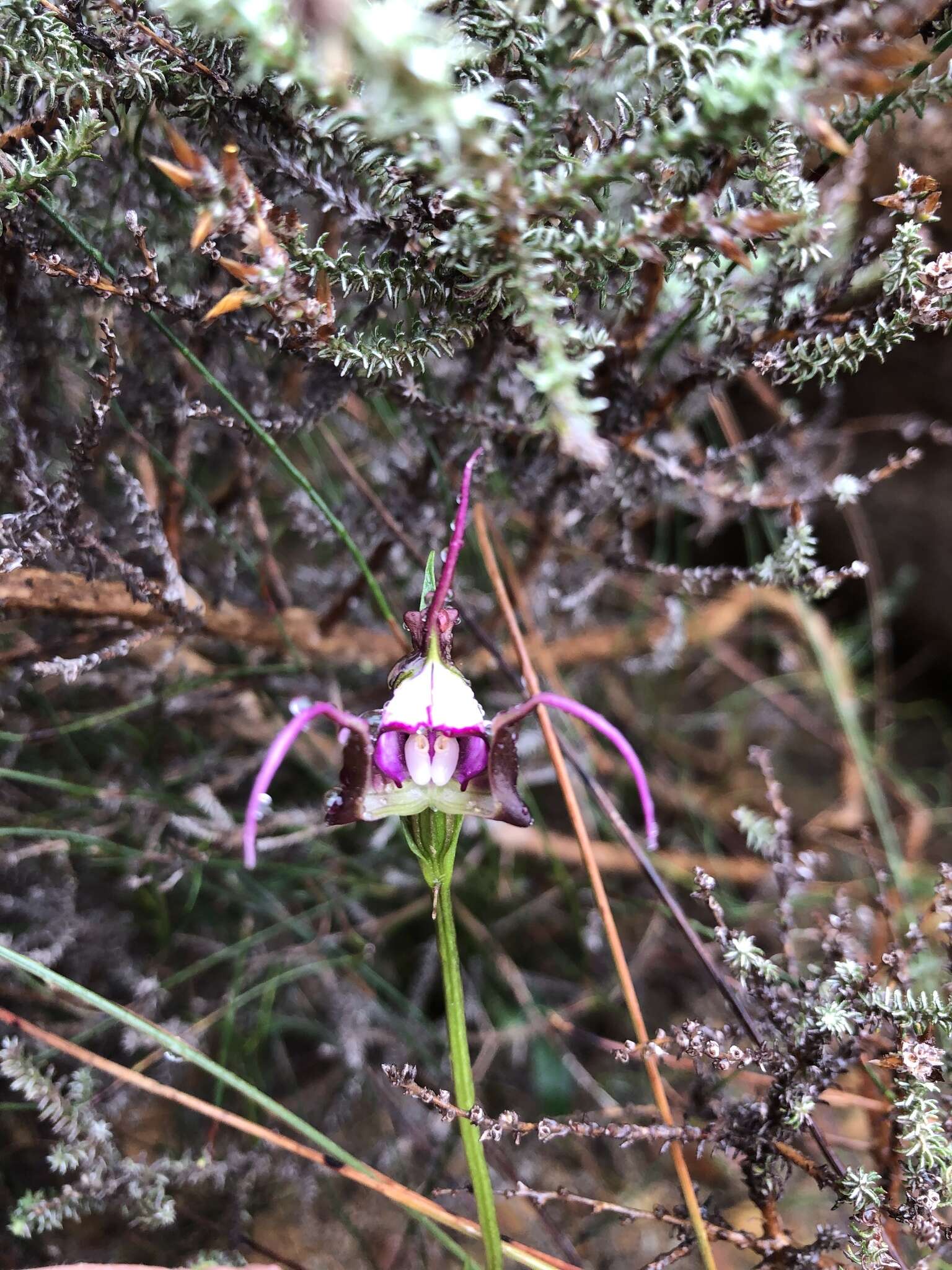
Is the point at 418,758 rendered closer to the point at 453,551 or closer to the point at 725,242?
the point at 453,551

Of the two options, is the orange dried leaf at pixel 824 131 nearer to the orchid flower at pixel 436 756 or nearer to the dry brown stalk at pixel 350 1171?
the orchid flower at pixel 436 756

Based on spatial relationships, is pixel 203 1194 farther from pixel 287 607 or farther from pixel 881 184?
pixel 881 184

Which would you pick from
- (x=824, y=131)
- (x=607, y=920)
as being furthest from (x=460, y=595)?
(x=824, y=131)

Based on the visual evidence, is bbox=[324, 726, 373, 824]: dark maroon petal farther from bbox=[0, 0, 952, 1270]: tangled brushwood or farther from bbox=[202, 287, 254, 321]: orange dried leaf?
bbox=[202, 287, 254, 321]: orange dried leaf

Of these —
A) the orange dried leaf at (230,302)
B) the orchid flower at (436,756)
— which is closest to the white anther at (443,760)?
the orchid flower at (436,756)

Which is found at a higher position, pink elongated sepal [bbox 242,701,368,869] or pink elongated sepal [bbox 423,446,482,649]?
pink elongated sepal [bbox 423,446,482,649]

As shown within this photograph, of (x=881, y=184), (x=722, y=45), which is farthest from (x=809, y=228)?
(x=881, y=184)

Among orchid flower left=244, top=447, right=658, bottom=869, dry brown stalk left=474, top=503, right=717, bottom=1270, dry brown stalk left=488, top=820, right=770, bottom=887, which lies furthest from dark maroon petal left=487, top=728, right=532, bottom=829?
dry brown stalk left=488, top=820, right=770, bottom=887
